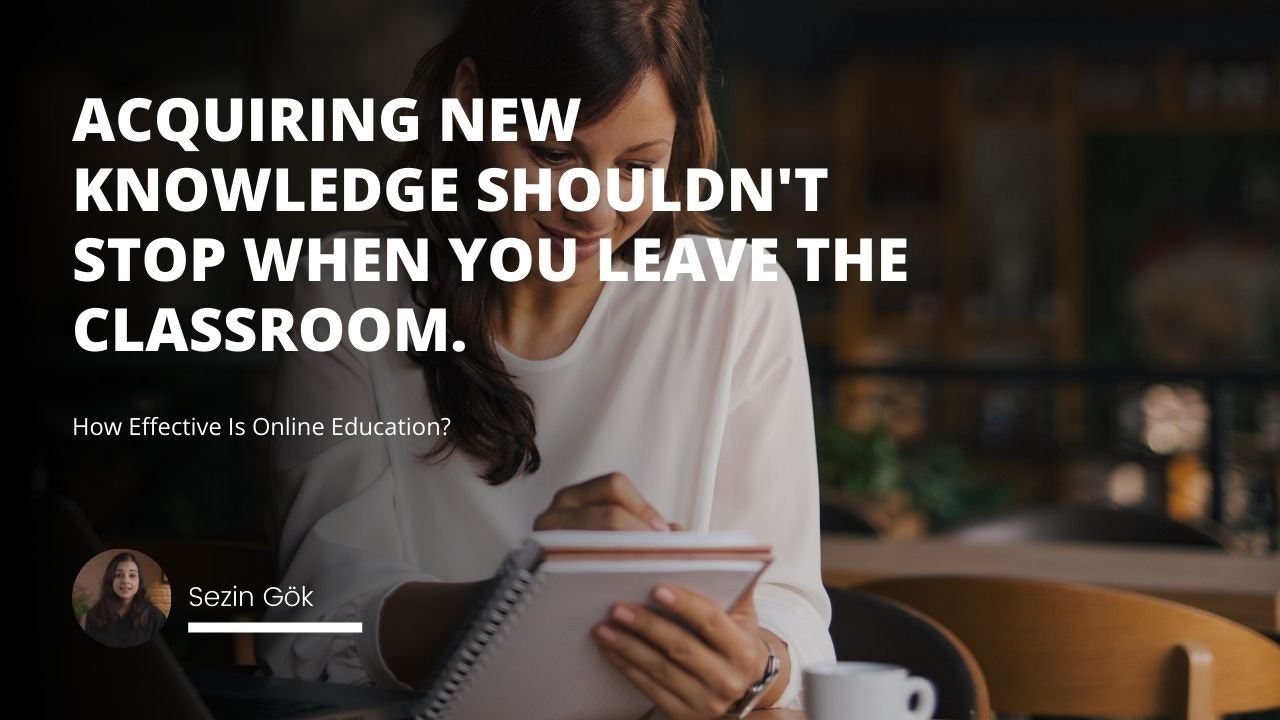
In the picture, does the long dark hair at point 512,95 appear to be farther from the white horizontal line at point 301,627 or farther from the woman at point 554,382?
the white horizontal line at point 301,627

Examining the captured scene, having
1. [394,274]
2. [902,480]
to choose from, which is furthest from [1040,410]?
[394,274]

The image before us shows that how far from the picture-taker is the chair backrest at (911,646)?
4.37 ft

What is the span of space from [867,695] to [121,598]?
0.56 metres

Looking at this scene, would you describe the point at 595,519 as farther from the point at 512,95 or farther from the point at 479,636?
the point at 512,95

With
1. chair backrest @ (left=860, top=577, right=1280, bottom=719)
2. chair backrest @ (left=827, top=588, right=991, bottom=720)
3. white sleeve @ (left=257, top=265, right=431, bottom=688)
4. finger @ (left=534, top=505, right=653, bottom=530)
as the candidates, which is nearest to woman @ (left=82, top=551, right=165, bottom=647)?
white sleeve @ (left=257, top=265, right=431, bottom=688)

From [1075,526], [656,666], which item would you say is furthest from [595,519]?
[1075,526]

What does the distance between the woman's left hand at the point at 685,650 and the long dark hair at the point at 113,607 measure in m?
0.37

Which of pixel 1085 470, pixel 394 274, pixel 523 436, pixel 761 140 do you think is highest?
pixel 761 140

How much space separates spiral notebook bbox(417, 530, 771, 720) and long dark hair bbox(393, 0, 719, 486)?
417 mm

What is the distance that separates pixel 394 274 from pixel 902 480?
384cm

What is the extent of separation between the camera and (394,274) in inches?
55.7

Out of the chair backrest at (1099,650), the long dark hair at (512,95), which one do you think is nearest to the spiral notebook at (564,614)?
the long dark hair at (512,95)

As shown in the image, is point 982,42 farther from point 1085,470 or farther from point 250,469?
point 250,469

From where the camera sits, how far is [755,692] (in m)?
1.00
